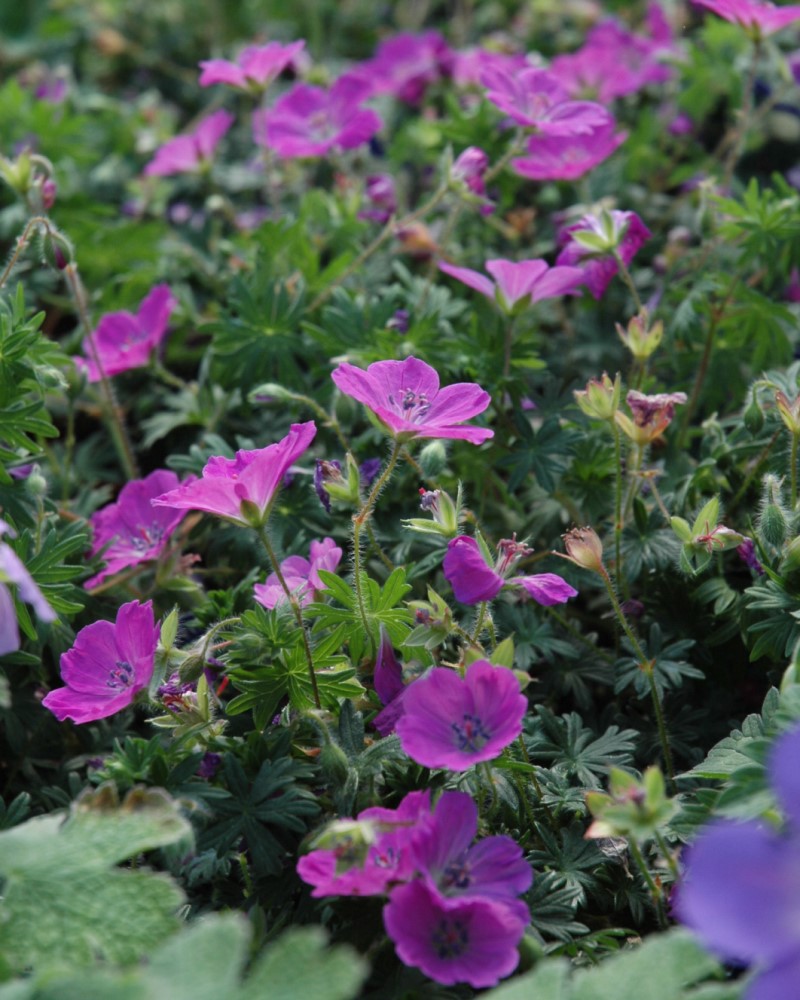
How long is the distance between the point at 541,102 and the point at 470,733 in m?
1.29

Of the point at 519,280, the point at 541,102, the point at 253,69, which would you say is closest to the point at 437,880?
the point at 519,280

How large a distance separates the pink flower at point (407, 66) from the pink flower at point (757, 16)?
997 millimetres

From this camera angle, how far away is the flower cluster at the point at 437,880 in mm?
1097

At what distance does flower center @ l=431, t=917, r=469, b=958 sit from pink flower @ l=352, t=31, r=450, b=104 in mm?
2165

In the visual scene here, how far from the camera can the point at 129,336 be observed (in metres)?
2.11

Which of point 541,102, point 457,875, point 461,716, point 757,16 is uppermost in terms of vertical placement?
point 757,16

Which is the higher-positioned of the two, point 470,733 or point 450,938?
point 470,733

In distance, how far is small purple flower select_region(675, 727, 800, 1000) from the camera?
34.0 inches

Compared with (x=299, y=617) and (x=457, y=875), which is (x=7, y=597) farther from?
(x=457, y=875)

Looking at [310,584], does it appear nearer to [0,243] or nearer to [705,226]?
[705,226]

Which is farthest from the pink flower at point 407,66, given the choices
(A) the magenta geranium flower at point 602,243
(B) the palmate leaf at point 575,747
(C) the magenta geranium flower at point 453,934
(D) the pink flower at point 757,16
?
(C) the magenta geranium flower at point 453,934

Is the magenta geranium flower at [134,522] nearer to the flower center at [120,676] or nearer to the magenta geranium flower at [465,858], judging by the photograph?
the flower center at [120,676]

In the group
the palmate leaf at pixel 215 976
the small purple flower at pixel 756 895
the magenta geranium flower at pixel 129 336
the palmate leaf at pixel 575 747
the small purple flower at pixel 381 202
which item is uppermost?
the small purple flower at pixel 756 895

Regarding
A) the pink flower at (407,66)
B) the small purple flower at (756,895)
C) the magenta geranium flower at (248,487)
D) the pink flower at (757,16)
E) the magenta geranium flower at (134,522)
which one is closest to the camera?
the small purple flower at (756,895)
